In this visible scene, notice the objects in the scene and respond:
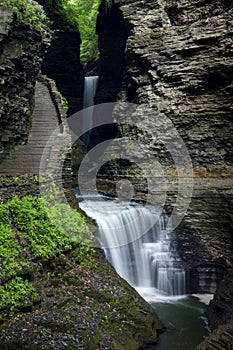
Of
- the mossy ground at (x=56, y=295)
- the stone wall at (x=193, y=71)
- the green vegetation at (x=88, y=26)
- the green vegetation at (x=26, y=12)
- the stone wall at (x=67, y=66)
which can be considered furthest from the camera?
the green vegetation at (x=88, y=26)

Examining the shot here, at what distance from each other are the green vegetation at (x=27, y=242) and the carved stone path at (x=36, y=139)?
6.10ft

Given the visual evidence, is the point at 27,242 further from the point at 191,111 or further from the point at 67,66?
the point at 67,66

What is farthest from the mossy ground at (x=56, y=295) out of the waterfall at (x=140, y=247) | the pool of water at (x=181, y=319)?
the waterfall at (x=140, y=247)

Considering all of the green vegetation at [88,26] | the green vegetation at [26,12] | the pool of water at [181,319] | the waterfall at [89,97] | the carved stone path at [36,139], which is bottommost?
the pool of water at [181,319]

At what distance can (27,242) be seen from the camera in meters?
10.2

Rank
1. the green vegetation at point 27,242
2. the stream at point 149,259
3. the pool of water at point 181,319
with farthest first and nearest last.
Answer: the stream at point 149,259 < the pool of water at point 181,319 < the green vegetation at point 27,242

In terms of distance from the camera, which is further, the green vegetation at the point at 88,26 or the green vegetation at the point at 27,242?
the green vegetation at the point at 88,26

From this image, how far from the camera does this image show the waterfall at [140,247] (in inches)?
539

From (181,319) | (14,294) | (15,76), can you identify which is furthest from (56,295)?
(15,76)

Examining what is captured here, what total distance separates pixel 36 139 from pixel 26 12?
5.28 meters

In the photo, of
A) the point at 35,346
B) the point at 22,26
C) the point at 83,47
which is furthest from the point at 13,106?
the point at 83,47

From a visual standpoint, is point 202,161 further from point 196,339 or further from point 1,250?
point 1,250

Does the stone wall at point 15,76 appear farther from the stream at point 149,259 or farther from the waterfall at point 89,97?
the waterfall at point 89,97

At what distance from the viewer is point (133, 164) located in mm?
18984
